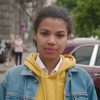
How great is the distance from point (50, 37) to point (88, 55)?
603 cm

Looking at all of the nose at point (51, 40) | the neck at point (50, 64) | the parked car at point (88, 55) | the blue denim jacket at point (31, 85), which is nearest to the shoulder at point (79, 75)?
the blue denim jacket at point (31, 85)

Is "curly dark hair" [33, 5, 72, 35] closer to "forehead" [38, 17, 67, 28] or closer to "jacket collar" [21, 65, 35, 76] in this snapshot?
"forehead" [38, 17, 67, 28]

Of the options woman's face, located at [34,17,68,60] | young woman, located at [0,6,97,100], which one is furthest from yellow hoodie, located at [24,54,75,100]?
woman's face, located at [34,17,68,60]

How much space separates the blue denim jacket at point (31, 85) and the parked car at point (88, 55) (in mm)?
5687

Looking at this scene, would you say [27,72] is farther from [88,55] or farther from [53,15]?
[88,55]

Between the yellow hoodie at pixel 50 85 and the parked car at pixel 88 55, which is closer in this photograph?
the yellow hoodie at pixel 50 85

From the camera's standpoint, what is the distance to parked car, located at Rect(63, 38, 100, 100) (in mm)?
8727

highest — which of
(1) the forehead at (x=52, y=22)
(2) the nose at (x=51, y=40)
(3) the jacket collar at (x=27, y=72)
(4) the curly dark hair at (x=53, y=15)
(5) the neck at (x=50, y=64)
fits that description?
(4) the curly dark hair at (x=53, y=15)

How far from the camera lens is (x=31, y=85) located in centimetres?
290

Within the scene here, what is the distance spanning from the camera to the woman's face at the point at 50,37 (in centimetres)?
287

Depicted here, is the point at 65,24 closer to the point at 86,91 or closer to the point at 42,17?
the point at 42,17

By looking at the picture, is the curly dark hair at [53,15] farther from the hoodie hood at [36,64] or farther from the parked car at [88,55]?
the parked car at [88,55]

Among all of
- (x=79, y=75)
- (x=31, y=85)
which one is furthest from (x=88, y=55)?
(x=31, y=85)

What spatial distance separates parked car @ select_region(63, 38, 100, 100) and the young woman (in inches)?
225
